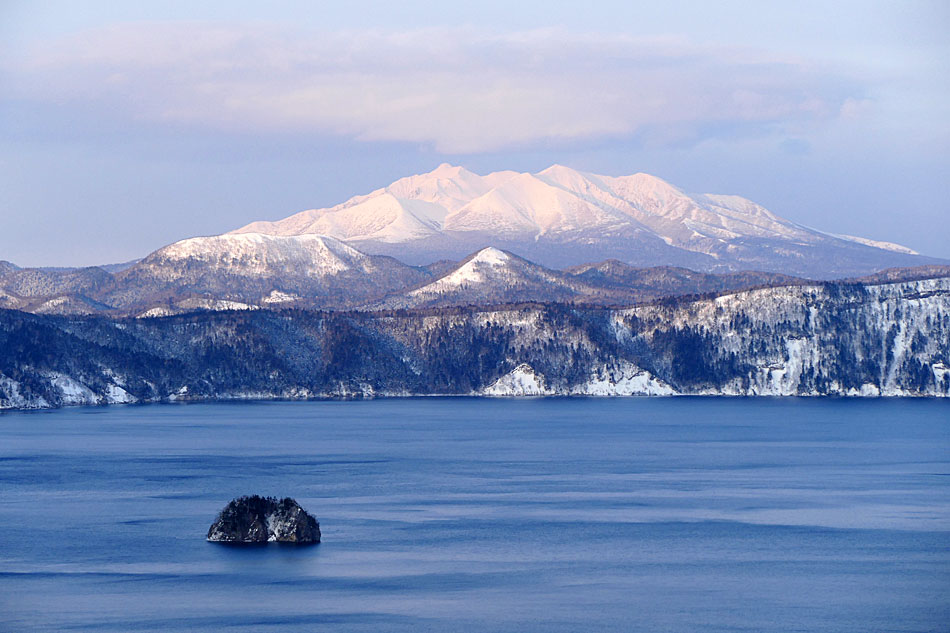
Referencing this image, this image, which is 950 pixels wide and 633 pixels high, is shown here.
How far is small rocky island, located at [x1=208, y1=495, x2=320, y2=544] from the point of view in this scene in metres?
96.7

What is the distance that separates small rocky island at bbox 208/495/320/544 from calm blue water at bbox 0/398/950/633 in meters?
1.66

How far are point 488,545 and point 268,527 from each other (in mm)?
14417

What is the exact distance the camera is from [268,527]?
97750 millimetres

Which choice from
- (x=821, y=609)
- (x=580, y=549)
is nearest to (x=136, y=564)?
(x=580, y=549)

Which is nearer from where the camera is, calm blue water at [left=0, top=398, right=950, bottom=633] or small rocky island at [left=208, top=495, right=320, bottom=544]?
calm blue water at [left=0, top=398, right=950, bottom=633]

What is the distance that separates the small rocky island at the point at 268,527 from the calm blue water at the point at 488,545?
1662 millimetres

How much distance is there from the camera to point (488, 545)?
96875mm

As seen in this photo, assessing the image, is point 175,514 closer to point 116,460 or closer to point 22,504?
point 22,504

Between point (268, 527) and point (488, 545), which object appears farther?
point (268, 527)

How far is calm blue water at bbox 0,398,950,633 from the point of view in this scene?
76.0 meters

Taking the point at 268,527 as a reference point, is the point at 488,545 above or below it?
below

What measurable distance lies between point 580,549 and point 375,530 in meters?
15.3

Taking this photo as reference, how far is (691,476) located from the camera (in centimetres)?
14400

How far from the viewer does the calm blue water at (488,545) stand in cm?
7600
